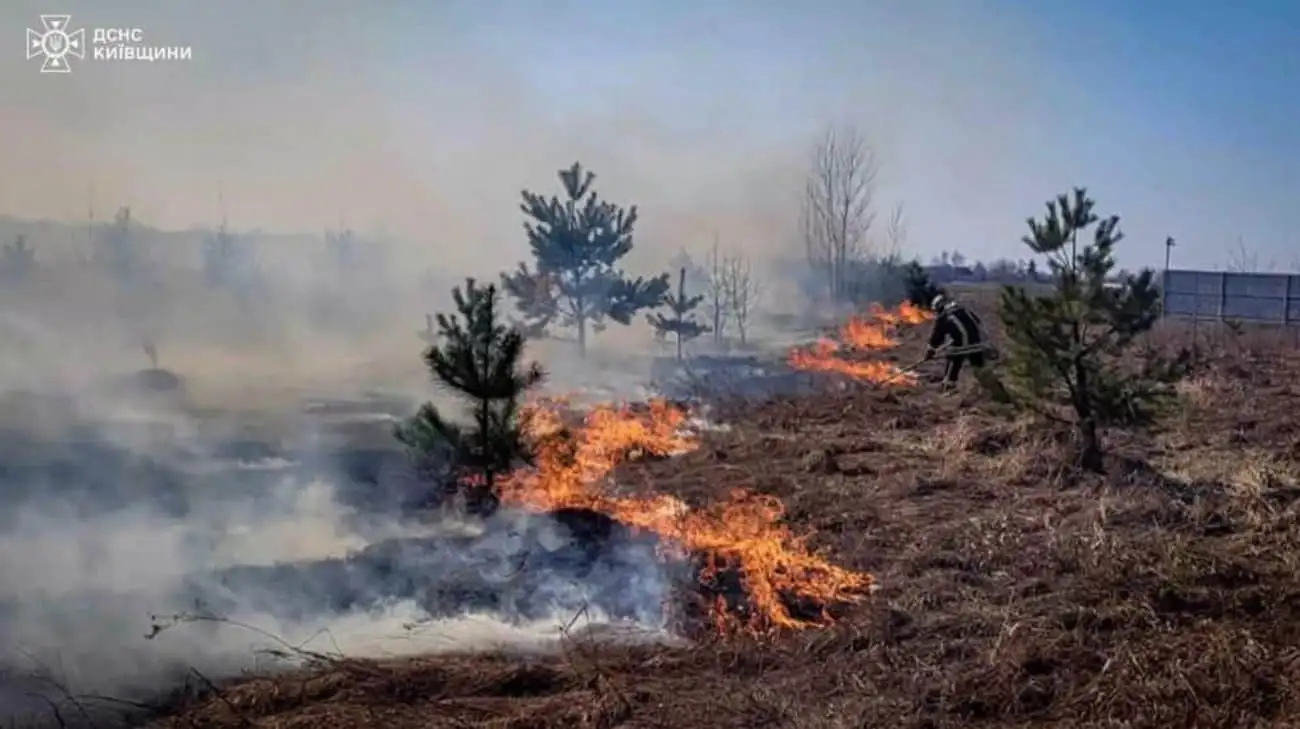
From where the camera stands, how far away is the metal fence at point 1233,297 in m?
26.2

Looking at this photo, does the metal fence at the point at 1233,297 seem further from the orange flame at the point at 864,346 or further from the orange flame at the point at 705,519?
the orange flame at the point at 705,519

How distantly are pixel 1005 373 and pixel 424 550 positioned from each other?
6.91 meters

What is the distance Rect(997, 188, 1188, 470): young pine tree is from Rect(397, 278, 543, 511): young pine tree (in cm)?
544

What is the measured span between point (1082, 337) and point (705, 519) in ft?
16.0

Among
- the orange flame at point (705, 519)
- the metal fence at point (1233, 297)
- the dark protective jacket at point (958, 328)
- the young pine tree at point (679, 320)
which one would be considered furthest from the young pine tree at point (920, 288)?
the orange flame at point (705, 519)

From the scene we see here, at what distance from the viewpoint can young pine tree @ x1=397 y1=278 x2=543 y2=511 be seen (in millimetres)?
9289

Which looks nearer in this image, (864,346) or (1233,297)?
(864,346)

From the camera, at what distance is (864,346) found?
2548 centimetres

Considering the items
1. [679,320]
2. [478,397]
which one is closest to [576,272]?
[679,320]

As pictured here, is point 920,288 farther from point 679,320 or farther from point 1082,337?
point 1082,337

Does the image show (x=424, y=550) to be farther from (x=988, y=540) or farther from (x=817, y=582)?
(x=988, y=540)

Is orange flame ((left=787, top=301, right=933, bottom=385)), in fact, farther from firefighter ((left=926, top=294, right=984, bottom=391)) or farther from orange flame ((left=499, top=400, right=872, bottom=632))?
orange flame ((left=499, top=400, right=872, bottom=632))

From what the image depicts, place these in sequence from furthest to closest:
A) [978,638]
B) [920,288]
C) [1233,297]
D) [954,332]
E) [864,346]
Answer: [1233,297], [864,346], [920,288], [954,332], [978,638]

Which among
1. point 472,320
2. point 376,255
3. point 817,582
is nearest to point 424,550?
point 472,320
